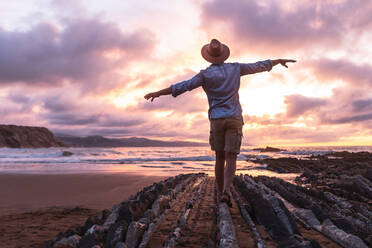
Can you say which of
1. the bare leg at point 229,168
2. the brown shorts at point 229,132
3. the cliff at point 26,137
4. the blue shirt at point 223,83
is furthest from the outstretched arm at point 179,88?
the cliff at point 26,137

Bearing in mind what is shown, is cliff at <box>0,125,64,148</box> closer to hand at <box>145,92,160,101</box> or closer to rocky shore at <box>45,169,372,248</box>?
hand at <box>145,92,160,101</box>

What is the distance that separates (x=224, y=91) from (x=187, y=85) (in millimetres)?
473

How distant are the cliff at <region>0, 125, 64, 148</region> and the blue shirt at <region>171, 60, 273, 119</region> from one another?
10613 centimetres

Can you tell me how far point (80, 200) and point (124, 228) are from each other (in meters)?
4.09

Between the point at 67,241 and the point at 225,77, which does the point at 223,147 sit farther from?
the point at 67,241

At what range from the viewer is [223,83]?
3.65 m

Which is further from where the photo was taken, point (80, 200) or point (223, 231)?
point (80, 200)

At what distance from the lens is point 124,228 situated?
6.80 ft

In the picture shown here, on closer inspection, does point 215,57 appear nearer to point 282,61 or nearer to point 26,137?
point 282,61

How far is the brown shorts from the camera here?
3.63 m

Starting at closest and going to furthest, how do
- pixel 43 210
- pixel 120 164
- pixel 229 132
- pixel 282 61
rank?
1. pixel 229 132
2. pixel 282 61
3. pixel 43 210
4. pixel 120 164

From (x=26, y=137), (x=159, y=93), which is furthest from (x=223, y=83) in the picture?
(x=26, y=137)

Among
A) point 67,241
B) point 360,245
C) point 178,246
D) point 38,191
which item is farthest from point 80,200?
point 360,245

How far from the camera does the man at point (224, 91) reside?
362 cm
